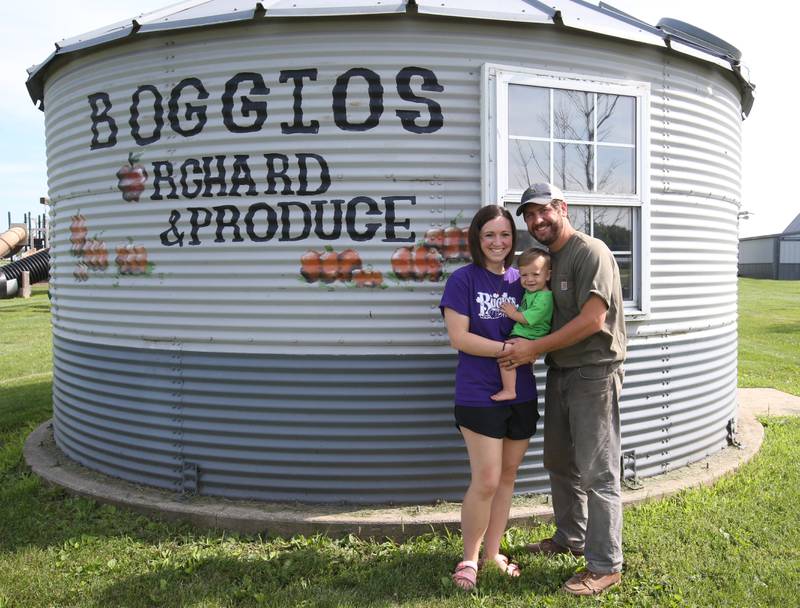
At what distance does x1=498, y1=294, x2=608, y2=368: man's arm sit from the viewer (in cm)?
364

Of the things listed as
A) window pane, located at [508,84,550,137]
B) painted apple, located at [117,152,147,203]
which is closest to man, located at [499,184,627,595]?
window pane, located at [508,84,550,137]

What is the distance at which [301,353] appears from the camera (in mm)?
4812

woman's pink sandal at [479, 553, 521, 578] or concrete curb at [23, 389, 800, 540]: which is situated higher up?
concrete curb at [23, 389, 800, 540]

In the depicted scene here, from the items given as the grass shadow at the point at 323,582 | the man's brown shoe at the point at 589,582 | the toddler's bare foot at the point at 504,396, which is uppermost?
the toddler's bare foot at the point at 504,396

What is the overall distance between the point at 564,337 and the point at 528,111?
201 cm

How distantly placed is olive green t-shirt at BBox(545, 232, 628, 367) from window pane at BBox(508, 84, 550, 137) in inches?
54.2

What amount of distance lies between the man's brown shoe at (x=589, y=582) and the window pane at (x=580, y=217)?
2.49 m

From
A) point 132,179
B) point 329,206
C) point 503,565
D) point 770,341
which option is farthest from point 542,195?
point 770,341

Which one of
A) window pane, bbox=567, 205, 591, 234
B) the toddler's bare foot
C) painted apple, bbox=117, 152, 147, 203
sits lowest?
the toddler's bare foot

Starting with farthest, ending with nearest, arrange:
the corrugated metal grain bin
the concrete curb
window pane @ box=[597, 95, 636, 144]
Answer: window pane @ box=[597, 95, 636, 144] → the corrugated metal grain bin → the concrete curb

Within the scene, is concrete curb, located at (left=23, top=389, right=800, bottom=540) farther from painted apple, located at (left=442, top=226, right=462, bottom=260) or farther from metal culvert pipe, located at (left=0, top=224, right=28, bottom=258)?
metal culvert pipe, located at (left=0, top=224, right=28, bottom=258)

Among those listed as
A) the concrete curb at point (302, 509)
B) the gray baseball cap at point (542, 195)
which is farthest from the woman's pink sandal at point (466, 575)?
the gray baseball cap at point (542, 195)

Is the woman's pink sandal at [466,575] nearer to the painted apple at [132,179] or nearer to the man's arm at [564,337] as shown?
the man's arm at [564,337]

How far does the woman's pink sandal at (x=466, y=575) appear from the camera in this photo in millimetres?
3797
